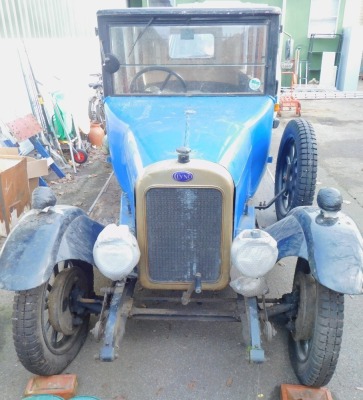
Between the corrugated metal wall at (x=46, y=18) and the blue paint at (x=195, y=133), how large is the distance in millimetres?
3419

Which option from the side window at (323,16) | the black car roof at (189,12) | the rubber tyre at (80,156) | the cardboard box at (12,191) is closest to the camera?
the black car roof at (189,12)

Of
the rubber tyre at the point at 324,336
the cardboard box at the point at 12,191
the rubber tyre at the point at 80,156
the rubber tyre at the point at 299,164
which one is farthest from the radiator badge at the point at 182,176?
the rubber tyre at the point at 80,156

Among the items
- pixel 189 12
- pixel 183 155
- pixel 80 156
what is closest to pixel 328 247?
pixel 183 155

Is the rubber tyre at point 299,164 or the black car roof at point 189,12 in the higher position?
the black car roof at point 189,12

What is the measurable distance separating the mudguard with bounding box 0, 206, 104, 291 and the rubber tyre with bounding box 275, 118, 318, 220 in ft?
6.26

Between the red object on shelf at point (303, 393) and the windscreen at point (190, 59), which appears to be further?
the windscreen at point (190, 59)

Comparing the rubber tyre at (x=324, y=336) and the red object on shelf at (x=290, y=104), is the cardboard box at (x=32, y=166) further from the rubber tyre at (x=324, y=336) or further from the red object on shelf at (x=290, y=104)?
the red object on shelf at (x=290, y=104)

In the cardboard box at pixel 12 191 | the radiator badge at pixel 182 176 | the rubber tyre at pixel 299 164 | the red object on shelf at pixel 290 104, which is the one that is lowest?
the red object on shelf at pixel 290 104

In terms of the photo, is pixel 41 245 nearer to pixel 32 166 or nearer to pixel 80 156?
pixel 32 166

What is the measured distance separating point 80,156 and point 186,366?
4.69 metres

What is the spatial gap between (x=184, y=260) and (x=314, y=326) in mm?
820

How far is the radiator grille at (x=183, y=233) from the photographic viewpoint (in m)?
2.33

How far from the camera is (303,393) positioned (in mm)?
2352

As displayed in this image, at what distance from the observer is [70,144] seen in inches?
254
